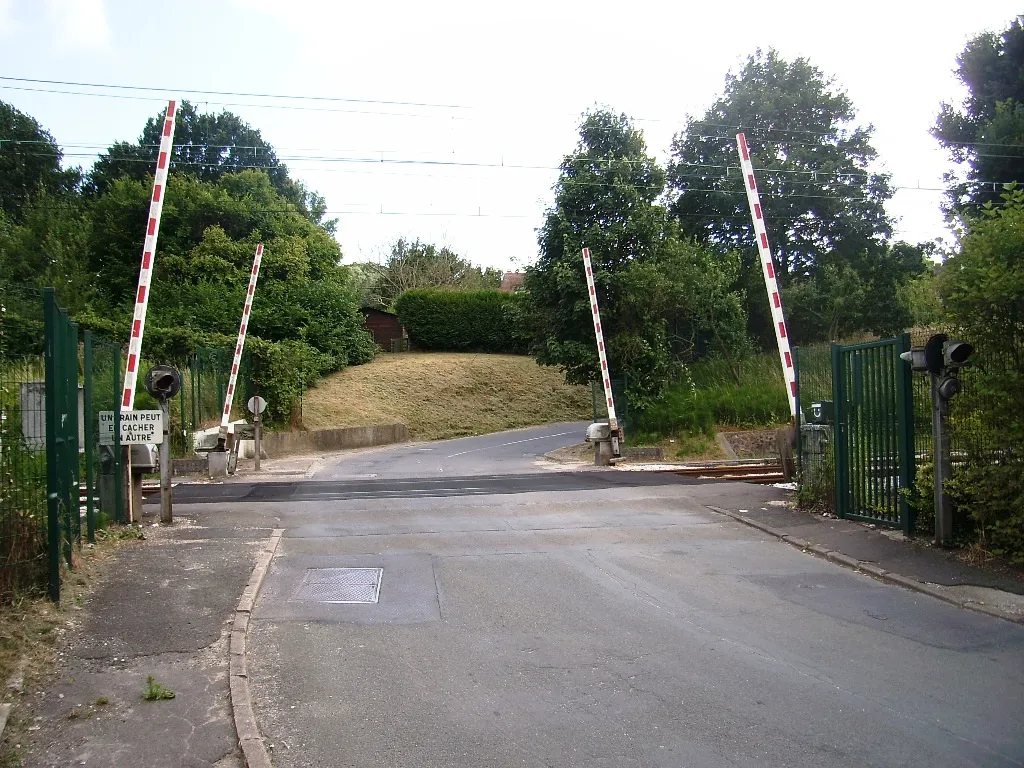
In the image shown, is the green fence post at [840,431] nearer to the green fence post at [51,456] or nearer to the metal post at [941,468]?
the metal post at [941,468]

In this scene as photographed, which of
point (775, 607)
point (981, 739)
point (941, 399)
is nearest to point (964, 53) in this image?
point (941, 399)

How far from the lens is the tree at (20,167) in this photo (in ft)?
163

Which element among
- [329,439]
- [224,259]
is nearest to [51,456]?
[329,439]

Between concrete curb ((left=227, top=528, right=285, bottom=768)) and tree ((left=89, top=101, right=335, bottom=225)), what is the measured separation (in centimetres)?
4233

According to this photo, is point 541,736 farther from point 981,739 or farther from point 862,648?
point 862,648

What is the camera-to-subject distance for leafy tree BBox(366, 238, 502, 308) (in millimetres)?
61812

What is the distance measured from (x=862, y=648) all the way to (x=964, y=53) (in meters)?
29.0

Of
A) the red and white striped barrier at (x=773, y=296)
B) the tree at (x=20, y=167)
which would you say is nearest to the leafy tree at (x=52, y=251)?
the tree at (x=20, y=167)

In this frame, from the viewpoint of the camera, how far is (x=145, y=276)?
12.6 m

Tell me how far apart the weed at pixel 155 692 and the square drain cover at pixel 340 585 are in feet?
8.04

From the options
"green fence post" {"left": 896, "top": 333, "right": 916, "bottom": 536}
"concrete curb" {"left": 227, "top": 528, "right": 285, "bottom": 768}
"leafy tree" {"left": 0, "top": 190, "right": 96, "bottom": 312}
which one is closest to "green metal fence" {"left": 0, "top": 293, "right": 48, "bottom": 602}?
"concrete curb" {"left": 227, "top": 528, "right": 285, "bottom": 768}

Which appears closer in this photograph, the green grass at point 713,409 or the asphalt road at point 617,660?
the asphalt road at point 617,660

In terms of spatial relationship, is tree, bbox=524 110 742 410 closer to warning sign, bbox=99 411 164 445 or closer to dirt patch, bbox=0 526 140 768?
warning sign, bbox=99 411 164 445

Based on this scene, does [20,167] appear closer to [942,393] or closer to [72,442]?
[72,442]
